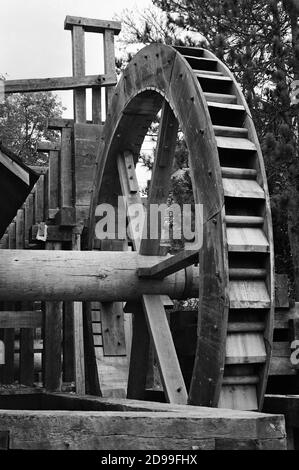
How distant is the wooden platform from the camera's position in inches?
98.1

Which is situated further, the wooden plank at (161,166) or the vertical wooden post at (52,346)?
the vertical wooden post at (52,346)

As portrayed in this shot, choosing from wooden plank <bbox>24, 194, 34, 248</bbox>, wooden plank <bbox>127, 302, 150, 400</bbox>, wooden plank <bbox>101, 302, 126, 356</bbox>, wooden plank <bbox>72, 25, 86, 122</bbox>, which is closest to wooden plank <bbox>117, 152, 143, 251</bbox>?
wooden plank <bbox>127, 302, 150, 400</bbox>

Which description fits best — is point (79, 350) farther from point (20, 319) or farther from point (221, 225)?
point (221, 225)

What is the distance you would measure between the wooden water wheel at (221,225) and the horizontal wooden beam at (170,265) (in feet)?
0.61

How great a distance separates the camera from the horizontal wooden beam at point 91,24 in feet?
25.9

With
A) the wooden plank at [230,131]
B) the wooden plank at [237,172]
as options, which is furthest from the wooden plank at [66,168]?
the wooden plank at [237,172]

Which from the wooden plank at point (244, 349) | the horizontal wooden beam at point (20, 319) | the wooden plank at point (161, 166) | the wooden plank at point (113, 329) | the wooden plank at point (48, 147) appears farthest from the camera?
the wooden plank at point (48, 147)

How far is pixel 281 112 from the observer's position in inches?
485

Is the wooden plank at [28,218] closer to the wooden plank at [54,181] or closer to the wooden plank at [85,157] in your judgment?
the wooden plank at [54,181]

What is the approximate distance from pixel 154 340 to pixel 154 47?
2.24 meters

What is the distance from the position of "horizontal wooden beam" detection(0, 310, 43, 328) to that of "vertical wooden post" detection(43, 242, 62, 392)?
229mm

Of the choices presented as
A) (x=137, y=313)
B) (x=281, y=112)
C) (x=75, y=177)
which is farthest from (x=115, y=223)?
(x=281, y=112)

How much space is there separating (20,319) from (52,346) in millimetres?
479
